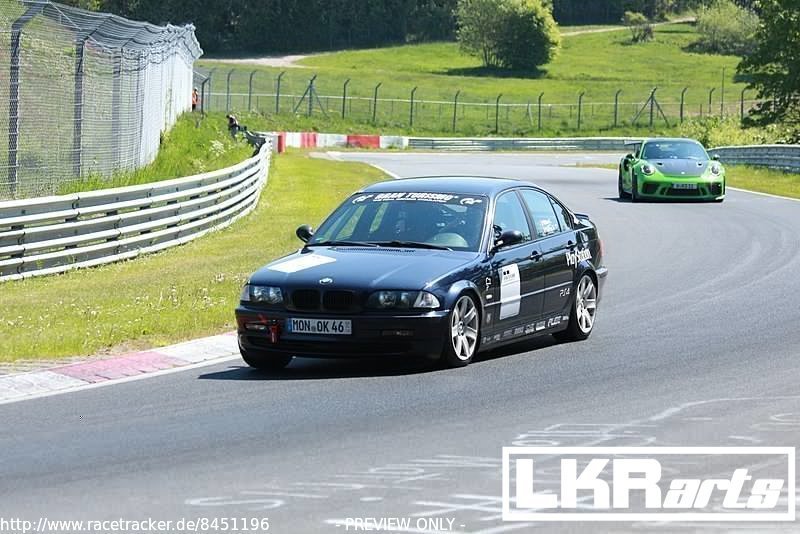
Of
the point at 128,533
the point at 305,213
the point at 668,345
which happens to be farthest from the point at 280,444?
the point at 305,213

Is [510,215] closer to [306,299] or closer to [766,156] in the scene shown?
[306,299]

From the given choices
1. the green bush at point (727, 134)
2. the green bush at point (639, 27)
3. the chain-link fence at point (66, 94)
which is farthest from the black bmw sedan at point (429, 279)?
the green bush at point (639, 27)

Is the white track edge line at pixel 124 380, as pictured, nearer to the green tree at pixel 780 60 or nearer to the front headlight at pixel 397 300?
the front headlight at pixel 397 300

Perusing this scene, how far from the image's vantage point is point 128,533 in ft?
21.3

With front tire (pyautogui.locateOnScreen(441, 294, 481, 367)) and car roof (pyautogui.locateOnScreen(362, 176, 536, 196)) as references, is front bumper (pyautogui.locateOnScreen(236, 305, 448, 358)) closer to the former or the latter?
front tire (pyautogui.locateOnScreen(441, 294, 481, 367))

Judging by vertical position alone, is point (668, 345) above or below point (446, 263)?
below

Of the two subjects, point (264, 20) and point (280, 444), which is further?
point (264, 20)

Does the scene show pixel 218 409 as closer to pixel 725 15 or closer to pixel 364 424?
pixel 364 424

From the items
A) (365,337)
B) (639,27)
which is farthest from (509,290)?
(639,27)

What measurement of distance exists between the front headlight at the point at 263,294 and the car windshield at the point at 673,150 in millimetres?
21492

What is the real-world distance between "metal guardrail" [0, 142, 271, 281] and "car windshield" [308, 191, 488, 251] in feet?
20.4

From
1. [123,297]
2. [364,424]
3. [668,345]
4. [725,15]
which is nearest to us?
[364,424]

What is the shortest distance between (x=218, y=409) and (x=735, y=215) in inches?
789

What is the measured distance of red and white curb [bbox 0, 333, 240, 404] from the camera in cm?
1052
